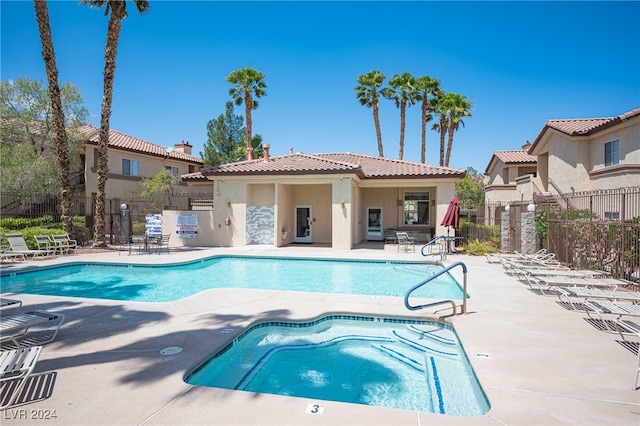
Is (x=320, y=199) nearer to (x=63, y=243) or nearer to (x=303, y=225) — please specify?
(x=303, y=225)

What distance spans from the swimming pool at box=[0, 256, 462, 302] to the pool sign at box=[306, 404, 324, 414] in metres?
6.52

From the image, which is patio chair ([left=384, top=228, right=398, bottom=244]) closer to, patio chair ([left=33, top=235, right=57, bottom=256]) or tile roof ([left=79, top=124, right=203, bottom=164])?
patio chair ([left=33, top=235, right=57, bottom=256])

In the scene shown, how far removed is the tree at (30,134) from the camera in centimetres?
1930

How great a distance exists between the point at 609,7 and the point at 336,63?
566 inches

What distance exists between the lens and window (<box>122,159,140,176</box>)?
26094 mm

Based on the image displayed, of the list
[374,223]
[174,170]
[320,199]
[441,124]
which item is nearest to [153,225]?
[320,199]

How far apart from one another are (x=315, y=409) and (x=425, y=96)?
117 ft

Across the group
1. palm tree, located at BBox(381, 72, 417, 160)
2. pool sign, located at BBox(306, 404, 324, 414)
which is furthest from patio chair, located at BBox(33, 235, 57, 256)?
palm tree, located at BBox(381, 72, 417, 160)

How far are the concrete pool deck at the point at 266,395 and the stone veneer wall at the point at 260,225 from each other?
451 inches

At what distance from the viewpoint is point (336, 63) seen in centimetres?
2311

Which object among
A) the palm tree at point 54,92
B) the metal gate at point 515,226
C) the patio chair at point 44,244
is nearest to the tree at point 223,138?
the palm tree at point 54,92

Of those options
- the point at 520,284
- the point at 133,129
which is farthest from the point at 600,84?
the point at 133,129

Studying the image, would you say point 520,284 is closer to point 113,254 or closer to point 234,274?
point 234,274
